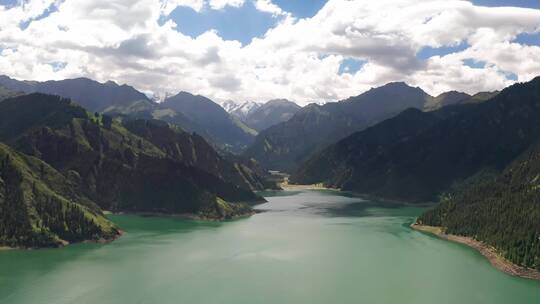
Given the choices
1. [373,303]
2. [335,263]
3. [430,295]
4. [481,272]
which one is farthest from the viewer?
[335,263]

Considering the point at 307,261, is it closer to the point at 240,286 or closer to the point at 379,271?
the point at 379,271

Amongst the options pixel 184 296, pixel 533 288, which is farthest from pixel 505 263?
pixel 184 296

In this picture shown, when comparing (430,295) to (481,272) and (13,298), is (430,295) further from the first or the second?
(13,298)

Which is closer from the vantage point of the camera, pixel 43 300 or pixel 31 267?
pixel 43 300

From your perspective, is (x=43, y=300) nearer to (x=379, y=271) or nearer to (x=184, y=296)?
(x=184, y=296)

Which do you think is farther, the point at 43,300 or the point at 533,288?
the point at 533,288

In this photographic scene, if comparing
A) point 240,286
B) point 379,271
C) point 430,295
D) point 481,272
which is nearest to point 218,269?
point 240,286

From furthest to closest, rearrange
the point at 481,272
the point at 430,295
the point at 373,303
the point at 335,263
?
the point at 335,263 → the point at 481,272 → the point at 430,295 → the point at 373,303

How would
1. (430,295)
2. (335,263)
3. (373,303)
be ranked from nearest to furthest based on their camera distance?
1. (373,303)
2. (430,295)
3. (335,263)
